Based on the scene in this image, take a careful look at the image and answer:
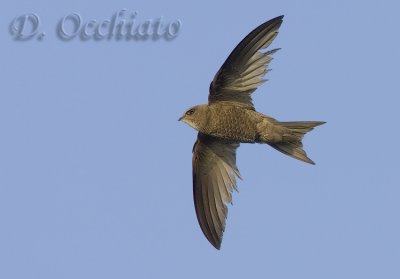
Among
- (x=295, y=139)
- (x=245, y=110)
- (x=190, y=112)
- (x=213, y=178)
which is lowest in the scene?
(x=213, y=178)

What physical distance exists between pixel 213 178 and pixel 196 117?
3.66ft

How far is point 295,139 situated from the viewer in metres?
13.4

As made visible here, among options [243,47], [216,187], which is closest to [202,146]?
[216,187]

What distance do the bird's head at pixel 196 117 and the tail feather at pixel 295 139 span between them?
2.90 feet

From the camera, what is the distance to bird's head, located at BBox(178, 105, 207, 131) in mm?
13500

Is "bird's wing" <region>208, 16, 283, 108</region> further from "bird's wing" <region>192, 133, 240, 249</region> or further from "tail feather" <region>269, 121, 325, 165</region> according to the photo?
"bird's wing" <region>192, 133, 240, 249</region>

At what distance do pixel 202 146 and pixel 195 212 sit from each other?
81 centimetres

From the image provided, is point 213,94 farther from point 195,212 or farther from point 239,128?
point 195,212

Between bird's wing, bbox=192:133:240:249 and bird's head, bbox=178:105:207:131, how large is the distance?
1.86 ft

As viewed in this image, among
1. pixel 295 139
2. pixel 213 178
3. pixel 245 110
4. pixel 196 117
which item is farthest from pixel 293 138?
pixel 213 178

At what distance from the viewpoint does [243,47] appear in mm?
13195

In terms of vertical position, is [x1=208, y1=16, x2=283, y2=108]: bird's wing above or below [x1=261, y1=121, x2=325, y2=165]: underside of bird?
above

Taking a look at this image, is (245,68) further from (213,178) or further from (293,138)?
(213,178)

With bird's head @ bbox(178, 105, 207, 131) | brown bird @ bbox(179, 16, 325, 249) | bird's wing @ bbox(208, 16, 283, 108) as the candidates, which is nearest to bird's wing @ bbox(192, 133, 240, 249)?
brown bird @ bbox(179, 16, 325, 249)
